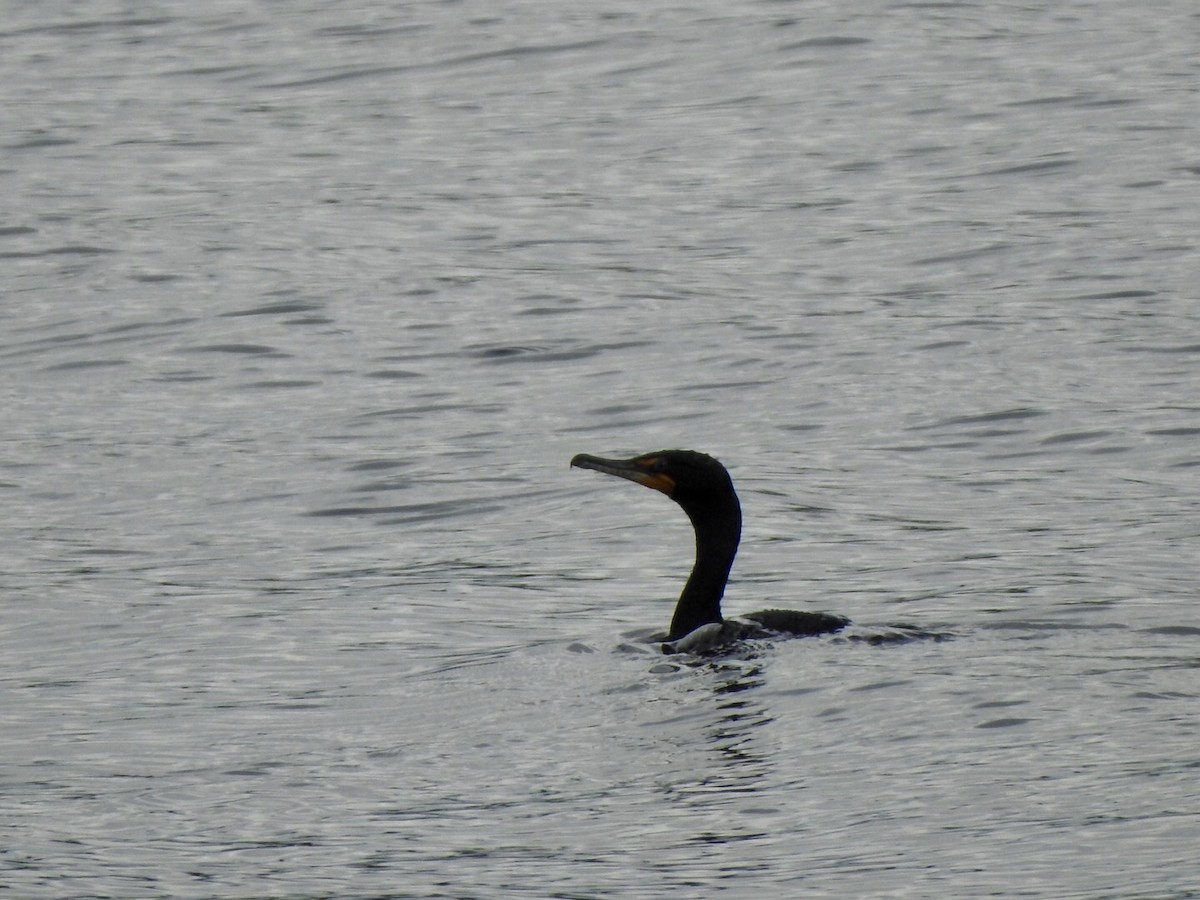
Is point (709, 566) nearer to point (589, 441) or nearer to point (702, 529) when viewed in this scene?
point (702, 529)

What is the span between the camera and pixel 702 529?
36.4 feet

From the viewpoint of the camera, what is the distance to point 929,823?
25.7ft

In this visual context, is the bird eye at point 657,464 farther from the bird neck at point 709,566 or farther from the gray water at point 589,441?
the gray water at point 589,441

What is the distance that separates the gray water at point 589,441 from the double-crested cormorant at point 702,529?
1.07ft

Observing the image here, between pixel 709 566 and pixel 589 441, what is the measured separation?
169 inches

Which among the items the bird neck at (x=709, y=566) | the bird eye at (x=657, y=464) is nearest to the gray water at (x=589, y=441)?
the bird neck at (x=709, y=566)

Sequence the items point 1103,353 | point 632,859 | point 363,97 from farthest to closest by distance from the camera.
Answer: point 363,97 < point 1103,353 < point 632,859

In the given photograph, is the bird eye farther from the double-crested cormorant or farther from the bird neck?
the bird neck

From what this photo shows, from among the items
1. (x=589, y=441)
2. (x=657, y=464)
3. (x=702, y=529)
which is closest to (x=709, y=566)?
(x=702, y=529)

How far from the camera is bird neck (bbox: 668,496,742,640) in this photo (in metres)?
10.8

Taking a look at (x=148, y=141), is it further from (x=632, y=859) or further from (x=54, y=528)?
(x=632, y=859)

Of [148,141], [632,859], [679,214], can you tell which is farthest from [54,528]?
[148,141]

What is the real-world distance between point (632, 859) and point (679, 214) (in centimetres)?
1428

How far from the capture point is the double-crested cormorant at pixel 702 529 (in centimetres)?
1048
